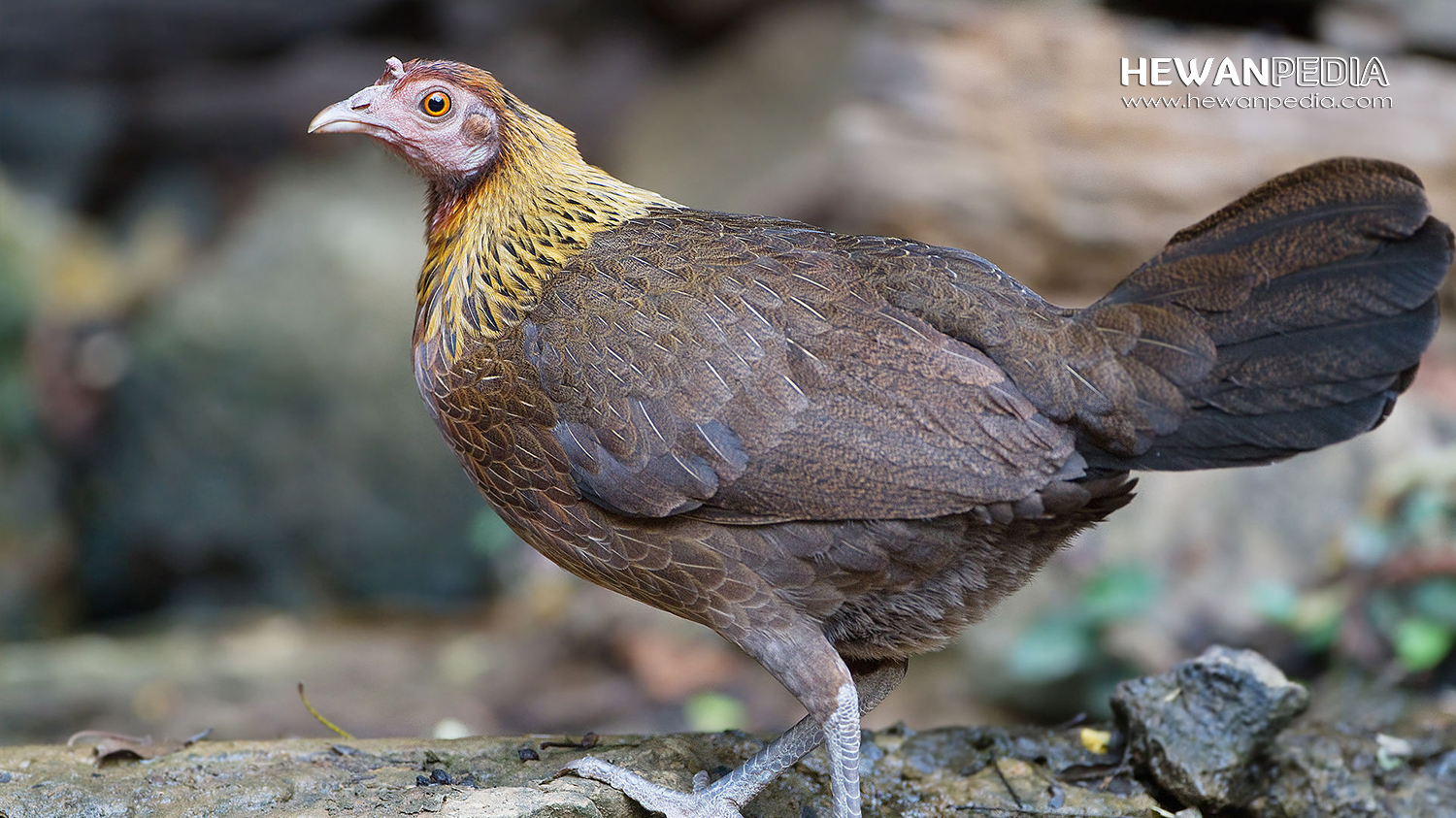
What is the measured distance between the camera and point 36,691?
6.03 meters

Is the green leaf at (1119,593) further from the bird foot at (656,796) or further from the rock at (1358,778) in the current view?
the bird foot at (656,796)

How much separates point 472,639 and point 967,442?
517cm

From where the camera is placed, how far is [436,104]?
10.4 feet

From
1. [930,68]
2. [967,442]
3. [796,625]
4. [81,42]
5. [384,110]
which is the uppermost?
[81,42]

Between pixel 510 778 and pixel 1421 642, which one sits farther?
pixel 1421 642

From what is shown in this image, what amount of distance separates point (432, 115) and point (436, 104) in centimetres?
3

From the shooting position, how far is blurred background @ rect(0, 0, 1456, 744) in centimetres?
513

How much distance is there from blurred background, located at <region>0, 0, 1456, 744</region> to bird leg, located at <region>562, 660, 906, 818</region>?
1.17 meters

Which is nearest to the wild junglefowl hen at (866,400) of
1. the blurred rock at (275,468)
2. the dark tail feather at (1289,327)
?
the dark tail feather at (1289,327)

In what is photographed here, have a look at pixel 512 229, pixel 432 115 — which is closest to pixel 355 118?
pixel 432 115

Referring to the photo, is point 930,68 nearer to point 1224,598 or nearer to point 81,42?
point 1224,598

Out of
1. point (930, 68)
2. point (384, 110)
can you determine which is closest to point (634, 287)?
point (384, 110)

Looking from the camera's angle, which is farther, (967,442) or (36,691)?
(36,691)

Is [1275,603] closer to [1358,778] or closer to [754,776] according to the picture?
[1358,778]
